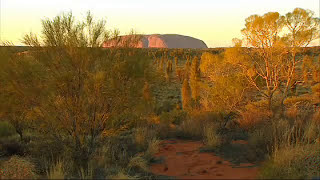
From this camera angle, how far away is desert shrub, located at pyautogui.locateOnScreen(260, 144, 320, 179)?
5312 mm

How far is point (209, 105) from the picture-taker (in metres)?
14.3

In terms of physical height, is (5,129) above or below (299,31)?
below

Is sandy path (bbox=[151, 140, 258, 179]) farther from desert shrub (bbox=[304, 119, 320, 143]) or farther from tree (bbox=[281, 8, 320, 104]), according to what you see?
tree (bbox=[281, 8, 320, 104])

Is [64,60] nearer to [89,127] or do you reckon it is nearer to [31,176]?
[89,127]

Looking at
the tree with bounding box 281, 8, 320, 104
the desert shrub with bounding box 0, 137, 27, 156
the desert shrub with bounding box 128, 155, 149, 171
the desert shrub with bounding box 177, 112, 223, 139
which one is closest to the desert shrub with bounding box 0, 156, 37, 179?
the desert shrub with bounding box 128, 155, 149, 171

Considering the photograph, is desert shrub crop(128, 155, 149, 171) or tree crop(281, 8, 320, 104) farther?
tree crop(281, 8, 320, 104)

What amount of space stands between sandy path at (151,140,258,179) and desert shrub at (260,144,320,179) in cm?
58

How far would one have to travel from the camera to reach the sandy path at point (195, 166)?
615 centimetres

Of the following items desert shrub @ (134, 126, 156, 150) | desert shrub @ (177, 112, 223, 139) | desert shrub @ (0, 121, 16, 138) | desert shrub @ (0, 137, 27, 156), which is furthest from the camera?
desert shrub @ (0, 121, 16, 138)

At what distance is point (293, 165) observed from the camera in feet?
18.7

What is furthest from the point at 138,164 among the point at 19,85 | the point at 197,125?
the point at 197,125

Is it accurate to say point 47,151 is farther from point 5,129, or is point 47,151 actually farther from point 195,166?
point 5,129

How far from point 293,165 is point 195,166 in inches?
95.9

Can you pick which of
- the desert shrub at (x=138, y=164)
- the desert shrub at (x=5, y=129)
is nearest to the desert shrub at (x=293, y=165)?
the desert shrub at (x=138, y=164)
